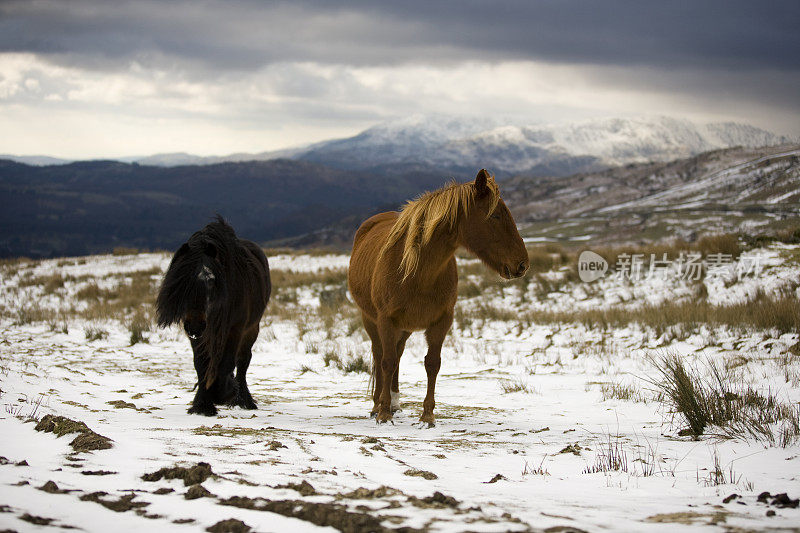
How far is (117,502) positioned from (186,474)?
52 cm

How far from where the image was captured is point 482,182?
5664mm

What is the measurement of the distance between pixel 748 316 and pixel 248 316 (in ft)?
26.6

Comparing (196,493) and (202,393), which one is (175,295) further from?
(196,493)

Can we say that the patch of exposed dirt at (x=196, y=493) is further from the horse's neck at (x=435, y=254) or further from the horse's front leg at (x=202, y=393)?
the horse's front leg at (x=202, y=393)

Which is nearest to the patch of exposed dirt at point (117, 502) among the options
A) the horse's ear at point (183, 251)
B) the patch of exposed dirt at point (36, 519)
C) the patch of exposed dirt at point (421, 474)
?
the patch of exposed dirt at point (36, 519)

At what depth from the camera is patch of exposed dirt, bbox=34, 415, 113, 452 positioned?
3.76m

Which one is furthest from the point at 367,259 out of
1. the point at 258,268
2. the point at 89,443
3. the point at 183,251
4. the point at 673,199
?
the point at 673,199

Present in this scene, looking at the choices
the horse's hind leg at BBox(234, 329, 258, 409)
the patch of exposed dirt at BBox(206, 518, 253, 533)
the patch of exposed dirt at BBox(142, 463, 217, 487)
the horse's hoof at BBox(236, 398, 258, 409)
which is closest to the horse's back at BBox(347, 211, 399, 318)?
the horse's hind leg at BBox(234, 329, 258, 409)

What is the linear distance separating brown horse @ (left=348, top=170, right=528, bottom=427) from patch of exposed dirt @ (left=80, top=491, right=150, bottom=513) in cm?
331

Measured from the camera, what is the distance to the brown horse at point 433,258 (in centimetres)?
567

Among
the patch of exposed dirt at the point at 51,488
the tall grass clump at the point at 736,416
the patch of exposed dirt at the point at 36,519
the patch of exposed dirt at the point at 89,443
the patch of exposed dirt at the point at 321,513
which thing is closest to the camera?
the patch of exposed dirt at the point at 36,519

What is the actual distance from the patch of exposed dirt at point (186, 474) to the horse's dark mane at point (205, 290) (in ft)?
9.42

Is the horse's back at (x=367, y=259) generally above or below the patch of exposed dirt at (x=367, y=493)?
A: above

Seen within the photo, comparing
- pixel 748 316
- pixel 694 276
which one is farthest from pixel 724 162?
pixel 748 316
